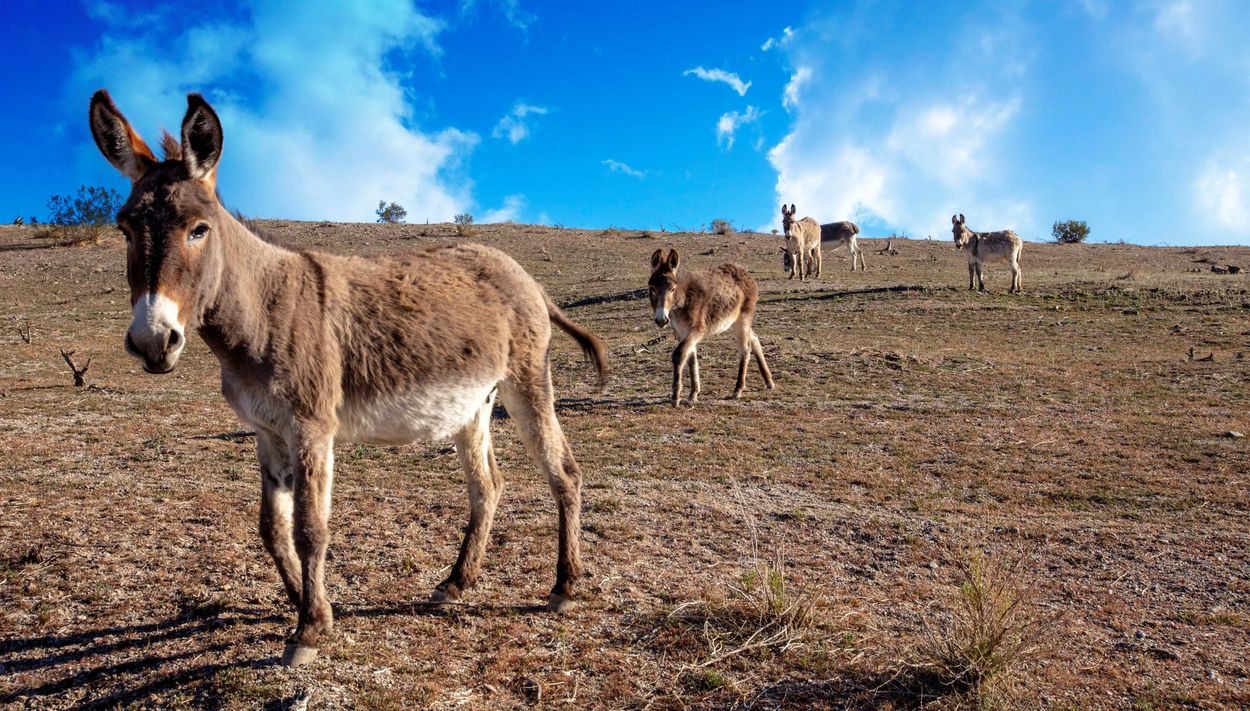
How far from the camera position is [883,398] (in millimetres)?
13094

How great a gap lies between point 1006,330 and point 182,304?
20098 mm

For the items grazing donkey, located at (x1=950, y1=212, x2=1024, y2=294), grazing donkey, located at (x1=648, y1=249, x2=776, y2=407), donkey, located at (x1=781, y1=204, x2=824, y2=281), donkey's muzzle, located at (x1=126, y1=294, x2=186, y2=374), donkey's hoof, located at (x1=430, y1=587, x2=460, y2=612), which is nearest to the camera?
donkey's muzzle, located at (x1=126, y1=294, x2=186, y2=374)

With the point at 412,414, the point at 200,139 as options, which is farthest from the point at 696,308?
the point at 200,139

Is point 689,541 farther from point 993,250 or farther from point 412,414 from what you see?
point 993,250

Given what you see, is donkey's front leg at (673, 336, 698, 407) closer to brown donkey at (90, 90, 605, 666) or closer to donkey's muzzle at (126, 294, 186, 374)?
brown donkey at (90, 90, 605, 666)

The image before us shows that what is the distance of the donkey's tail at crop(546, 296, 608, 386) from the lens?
5.67 metres

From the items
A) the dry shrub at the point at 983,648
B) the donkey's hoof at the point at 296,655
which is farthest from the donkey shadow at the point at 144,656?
the dry shrub at the point at 983,648

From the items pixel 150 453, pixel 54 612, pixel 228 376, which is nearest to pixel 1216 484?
pixel 228 376

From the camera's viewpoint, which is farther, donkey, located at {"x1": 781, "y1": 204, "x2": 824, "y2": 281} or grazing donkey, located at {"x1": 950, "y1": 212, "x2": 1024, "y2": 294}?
donkey, located at {"x1": 781, "y1": 204, "x2": 824, "y2": 281}

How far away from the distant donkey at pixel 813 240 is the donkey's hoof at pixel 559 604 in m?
24.7

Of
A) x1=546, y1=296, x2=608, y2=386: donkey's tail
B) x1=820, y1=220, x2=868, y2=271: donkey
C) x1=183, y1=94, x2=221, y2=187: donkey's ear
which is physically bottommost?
x1=546, y1=296, x2=608, y2=386: donkey's tail

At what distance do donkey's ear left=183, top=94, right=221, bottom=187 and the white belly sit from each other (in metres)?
1.38

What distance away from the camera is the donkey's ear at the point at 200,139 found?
366cm

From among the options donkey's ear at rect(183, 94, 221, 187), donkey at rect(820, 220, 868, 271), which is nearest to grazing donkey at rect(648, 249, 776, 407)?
donkey's ear at rect(183, 94, 221, 187)
